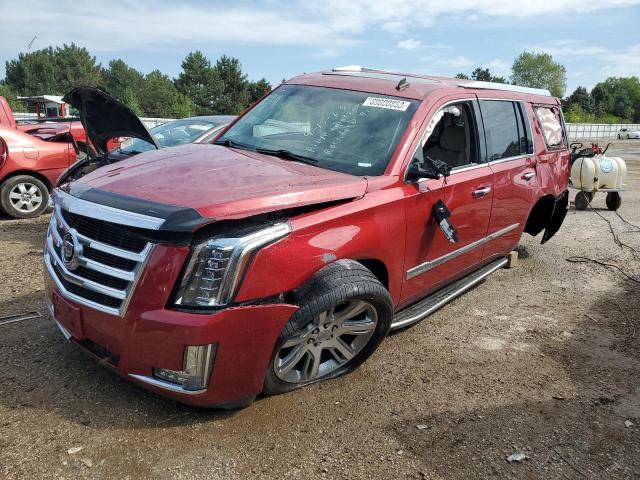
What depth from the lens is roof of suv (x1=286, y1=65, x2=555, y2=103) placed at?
155 inches

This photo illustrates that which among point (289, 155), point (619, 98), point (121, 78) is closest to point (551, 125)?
point (289, 155)

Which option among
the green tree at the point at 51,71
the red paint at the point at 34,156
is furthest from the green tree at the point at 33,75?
the red paint at the point at 34,156

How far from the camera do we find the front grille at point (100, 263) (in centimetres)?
251

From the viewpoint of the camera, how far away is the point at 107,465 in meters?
2.45

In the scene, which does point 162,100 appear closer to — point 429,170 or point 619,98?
point 429,170

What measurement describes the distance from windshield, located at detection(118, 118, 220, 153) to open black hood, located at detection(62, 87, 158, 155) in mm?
791

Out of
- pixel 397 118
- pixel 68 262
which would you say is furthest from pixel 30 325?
pixel 397 118

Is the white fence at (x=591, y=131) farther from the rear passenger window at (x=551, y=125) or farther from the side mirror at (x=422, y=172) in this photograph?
the side mirror at (x=422, y=172)

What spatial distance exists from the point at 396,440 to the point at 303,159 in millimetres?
1828

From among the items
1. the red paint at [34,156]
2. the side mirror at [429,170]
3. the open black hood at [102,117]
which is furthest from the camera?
the red paint at [34,156]

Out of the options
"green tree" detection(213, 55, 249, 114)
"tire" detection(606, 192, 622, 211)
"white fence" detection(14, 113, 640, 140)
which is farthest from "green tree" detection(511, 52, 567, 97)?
"tire" detection(606, 192, 622, 211)

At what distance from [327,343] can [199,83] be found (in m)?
83.6

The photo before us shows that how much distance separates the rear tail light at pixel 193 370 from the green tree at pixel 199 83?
249 ft

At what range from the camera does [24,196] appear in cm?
761
